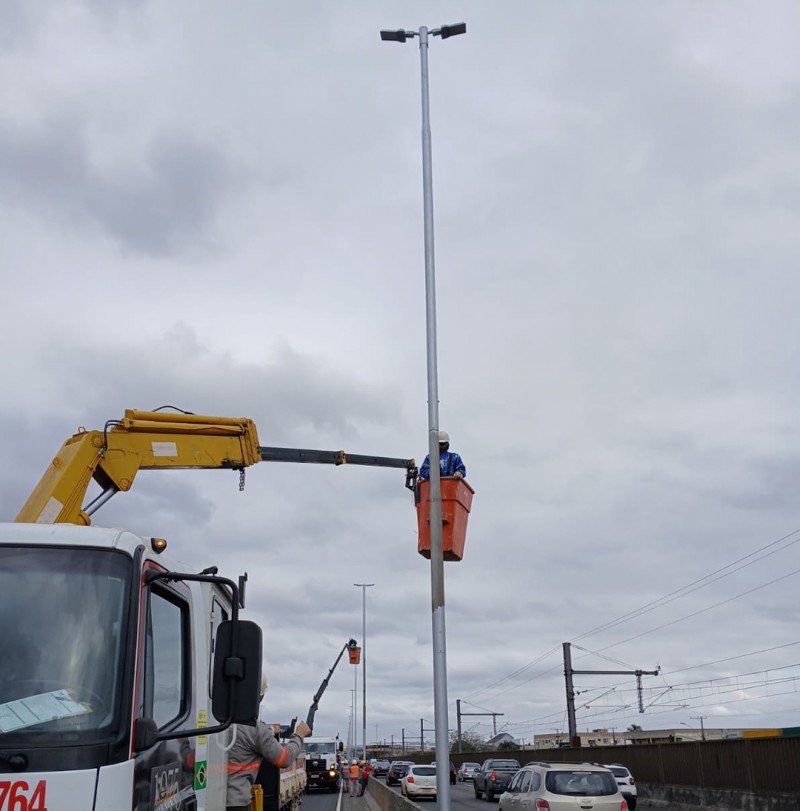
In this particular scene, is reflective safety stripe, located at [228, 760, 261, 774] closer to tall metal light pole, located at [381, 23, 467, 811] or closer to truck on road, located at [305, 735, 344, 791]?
tall metal light pole, located at [381, 23, 467, 811]

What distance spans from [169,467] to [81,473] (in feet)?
3.72

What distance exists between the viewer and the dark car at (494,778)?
3850 cm

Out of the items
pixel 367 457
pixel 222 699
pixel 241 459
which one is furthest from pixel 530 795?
pixel 222 699

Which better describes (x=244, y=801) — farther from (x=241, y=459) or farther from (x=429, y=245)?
(x=429, y=245)

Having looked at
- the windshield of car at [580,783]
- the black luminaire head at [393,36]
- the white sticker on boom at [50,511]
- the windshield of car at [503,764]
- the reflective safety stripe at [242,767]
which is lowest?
the windshield of car at [503,764]

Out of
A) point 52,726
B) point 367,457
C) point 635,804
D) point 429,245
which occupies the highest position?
point 429,245

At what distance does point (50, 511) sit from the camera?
8.05 metres

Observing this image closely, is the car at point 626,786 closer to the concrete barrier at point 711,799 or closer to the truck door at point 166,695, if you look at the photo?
the concrete barrier at point 711,799

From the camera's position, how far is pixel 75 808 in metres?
Answer: 3.56

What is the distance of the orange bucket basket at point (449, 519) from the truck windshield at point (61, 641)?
517cm

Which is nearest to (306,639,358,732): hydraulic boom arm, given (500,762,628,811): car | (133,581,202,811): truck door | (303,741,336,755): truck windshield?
(303,741,336,755): truck windshield

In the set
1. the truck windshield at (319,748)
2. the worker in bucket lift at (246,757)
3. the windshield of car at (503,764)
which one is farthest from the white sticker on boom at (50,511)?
the windshield of car at (503,764)

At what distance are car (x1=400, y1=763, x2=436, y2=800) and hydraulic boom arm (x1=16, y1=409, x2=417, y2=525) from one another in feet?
106

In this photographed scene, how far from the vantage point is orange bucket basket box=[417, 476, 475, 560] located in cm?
908
